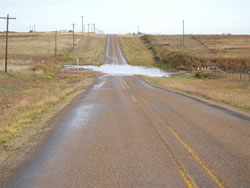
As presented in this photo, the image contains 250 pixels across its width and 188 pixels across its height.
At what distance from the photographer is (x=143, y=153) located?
26.2ft

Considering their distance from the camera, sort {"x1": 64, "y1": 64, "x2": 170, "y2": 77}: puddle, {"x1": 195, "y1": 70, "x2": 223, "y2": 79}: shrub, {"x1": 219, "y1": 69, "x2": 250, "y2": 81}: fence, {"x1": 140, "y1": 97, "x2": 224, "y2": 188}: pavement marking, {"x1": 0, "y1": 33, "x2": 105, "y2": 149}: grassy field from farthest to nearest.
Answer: {"x1": 64, "y1": 64, "x2": 170, "y2": 77}: puddle, {"x1": 195, "y1": 70, "x2": 223, "y2": 79}: shrub, {"x1": 219, "y1": 69, "x2": 250, "y2": 81}: fence, {"x1": 0, "y1": 33, "x2": 105, "y2": 149}: grassy field, {"x1": 140, "y1": 97, "x2": 224, "y2": 188}: pavement marking

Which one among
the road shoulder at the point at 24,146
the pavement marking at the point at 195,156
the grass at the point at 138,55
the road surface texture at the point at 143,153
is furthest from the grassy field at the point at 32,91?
the grass at the point at 138,55

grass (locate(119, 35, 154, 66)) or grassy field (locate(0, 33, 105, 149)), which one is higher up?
grass (locate(119, 35, 154, 66))

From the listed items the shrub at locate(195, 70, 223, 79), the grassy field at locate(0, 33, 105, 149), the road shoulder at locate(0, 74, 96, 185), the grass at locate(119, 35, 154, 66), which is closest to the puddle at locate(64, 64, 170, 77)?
the grassy field at locate(0, 33, 105, 149)

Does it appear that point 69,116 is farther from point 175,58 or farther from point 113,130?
point 175,58

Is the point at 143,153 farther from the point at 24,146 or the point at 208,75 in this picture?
the point at 208,75

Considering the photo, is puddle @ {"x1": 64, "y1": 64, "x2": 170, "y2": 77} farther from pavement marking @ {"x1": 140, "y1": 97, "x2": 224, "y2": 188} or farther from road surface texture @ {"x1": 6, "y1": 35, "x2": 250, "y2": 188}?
pavement marking @ {"x1": 140, "y1": 97, "x2": 224, "y2": 188}

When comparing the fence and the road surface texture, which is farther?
the fence

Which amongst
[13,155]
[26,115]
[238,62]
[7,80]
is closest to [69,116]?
[26,115]

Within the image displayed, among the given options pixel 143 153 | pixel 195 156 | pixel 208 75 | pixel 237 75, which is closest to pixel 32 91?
pixel 143 153

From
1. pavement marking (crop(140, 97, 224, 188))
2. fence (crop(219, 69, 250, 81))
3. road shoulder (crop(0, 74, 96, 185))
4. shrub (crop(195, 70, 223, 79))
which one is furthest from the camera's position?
shrub (crop(195, 70, 223, 79))

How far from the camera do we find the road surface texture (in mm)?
6164

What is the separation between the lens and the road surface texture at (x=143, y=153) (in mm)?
6164

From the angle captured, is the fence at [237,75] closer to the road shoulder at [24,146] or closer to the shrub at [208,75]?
the shrub at [208,75]
